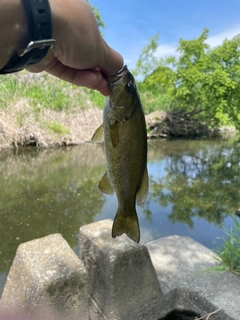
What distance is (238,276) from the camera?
9.68ft

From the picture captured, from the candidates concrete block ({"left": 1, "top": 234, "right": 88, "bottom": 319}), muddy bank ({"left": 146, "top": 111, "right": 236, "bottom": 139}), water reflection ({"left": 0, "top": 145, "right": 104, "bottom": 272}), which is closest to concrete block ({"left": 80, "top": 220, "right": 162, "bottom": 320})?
concrete block ({"left": 1, "top": 234, "right": 88, "bottom": 319})

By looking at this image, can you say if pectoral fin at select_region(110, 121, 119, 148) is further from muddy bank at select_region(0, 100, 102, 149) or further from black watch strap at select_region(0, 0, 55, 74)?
muddy bank at select_region(0, 100, 102, 149)

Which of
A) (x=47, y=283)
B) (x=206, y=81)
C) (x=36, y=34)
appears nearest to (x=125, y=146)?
(x=36, y=34)

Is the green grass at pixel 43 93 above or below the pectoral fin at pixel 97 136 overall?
above

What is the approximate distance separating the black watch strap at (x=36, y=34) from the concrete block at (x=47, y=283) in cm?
161

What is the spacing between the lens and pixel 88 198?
22.7 ft

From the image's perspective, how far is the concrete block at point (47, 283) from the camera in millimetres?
2158

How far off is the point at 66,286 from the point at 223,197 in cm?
608

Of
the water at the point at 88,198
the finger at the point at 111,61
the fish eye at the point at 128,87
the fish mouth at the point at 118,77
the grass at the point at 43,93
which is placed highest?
the grass at the point at 43,93

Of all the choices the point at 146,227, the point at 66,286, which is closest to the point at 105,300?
the point at 66,286

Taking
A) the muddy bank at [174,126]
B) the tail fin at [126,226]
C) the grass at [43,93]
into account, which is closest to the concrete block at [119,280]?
the tail fin at [126,226]

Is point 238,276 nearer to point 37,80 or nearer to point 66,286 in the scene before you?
point 66,286

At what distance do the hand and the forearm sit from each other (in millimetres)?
128

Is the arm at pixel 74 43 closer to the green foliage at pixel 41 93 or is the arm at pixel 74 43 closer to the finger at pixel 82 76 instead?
the finger at pixel 82 76
